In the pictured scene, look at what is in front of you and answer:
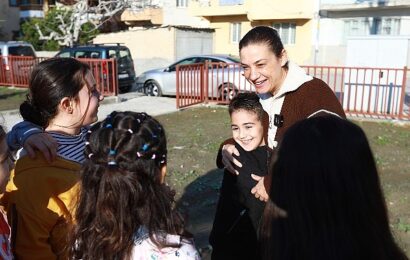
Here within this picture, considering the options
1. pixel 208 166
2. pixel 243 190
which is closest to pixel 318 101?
pixel 243 190

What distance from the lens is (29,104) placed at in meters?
2.21

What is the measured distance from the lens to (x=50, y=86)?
2.11 m

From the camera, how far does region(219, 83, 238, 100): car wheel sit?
39.4 feet

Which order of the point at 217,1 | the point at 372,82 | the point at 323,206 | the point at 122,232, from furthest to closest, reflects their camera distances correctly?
the point at 217,1
the point at 372,82
the point at 122,232
the point at 323,206

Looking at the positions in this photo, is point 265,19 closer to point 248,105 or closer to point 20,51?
point 20,51

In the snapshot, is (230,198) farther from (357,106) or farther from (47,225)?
(357,106)

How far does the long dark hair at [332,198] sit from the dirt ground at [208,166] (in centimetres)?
155

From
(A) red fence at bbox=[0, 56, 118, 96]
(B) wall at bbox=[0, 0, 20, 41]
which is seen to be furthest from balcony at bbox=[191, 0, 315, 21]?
(A) red fence at bbox=[0, 56, 118, 96]

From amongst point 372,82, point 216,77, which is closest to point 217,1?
point 216,77

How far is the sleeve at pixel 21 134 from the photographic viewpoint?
207cm

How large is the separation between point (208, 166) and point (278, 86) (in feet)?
13.2

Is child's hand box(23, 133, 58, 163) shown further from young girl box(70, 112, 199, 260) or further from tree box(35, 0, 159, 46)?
tree box(35, 0, 159, 46)

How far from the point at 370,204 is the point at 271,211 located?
28cm

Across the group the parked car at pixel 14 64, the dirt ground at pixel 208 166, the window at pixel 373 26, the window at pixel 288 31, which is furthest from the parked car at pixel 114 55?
the window at pixel 373 26
